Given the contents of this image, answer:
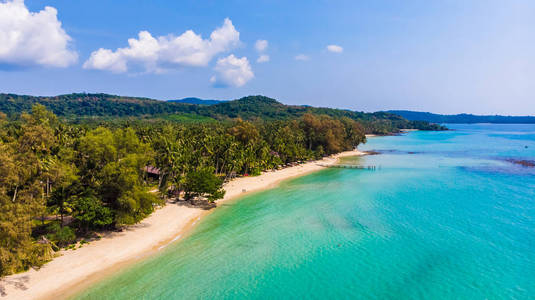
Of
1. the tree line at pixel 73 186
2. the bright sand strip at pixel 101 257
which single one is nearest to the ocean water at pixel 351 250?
the bright sand strip at pixel 101 257

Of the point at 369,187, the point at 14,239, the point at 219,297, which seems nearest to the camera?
the point at 14,239

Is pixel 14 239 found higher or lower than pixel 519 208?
higher

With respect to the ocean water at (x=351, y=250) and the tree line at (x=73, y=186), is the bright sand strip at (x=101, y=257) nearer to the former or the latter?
the tree line at (x=73, y=186)

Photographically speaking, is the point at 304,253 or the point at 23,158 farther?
the point at 304,253

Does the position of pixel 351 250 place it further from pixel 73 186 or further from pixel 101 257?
pixel 73 186

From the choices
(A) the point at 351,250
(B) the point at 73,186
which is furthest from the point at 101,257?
(A) the point at 351,250

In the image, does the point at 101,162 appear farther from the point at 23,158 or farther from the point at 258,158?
Answer: the point at 258,158

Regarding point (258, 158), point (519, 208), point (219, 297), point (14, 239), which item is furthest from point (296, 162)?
point (14, 239)

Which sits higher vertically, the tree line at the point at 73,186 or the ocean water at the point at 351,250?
the tree line at the point at 73,186
